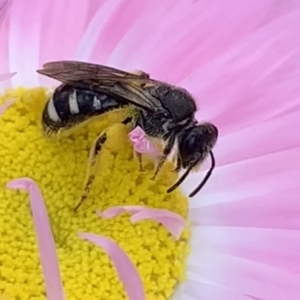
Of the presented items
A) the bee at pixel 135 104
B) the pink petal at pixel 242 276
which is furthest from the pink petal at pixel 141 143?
the pink petal at pixel 242 276

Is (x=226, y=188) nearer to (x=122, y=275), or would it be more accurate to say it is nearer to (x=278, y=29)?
(x=278, y=29)

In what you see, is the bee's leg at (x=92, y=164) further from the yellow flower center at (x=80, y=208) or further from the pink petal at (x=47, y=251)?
the pink petal at (x=47, y=251)

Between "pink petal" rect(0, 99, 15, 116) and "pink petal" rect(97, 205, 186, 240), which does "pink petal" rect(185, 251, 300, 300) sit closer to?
"pink petal" rect(97, 205, 186, 240)

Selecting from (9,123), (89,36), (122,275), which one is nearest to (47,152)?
(9,123)

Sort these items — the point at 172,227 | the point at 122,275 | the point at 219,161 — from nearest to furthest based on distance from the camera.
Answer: the point at 122,275 < the point at 172,227 < the point at 219,161

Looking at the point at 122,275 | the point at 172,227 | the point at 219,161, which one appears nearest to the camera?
the point at 122,275

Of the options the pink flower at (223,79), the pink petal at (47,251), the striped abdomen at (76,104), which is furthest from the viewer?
the pink flower at (223,79)
